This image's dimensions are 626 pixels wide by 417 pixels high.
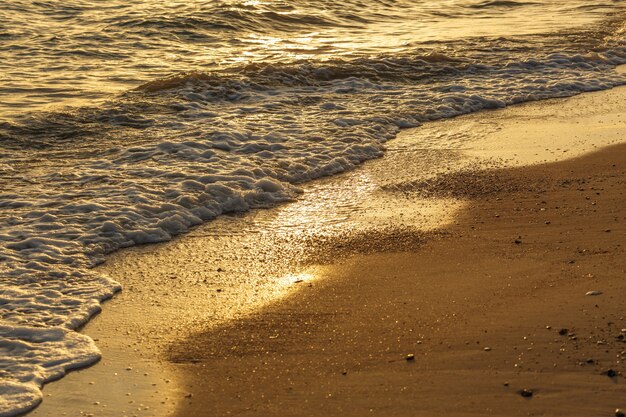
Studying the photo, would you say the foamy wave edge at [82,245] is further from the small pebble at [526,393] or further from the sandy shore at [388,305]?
the small pebble at [526,393]

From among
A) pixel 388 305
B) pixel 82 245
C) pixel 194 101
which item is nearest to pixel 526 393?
pixel 388 305

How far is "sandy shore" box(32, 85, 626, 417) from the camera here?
4.38m

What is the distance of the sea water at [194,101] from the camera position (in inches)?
241

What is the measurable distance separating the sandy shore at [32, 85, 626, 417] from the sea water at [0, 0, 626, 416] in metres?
0.36

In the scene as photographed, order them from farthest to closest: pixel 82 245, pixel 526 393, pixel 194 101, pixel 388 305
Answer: pixel 194 101, pixel 82 245, pixel 388 305, pixel 526 393

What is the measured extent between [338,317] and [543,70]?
849 cm

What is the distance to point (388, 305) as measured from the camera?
5363 millimetres

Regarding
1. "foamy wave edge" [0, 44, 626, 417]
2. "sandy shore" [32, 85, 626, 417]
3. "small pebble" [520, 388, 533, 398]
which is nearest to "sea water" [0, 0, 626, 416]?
"foamy wave edge" [0, 44, 626, 417]

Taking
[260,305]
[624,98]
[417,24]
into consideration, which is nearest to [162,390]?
[260,305]

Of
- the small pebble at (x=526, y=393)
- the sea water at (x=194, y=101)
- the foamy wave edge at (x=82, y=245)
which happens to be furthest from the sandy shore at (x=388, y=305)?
the sea water at (x=194, y=101)

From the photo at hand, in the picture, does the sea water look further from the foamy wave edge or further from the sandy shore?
the sandy shore

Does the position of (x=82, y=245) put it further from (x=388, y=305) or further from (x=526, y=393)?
(x=526, y=393)

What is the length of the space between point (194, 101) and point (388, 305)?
597 cm

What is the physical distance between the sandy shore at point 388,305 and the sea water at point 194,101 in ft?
1.17
